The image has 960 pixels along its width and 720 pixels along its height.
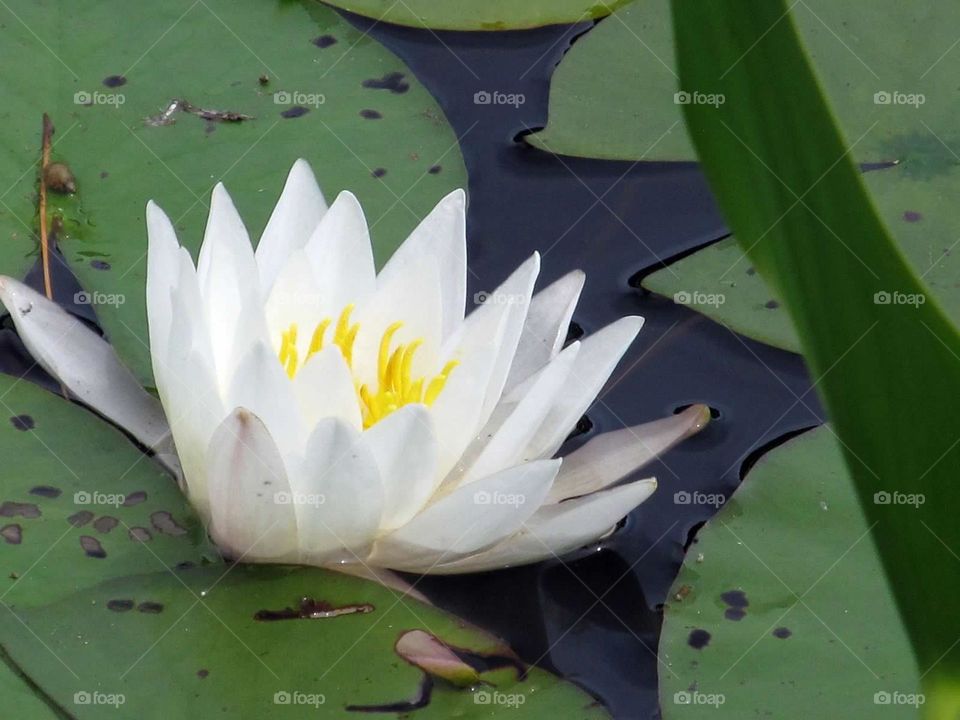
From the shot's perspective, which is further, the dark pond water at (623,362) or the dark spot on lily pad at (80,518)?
the dark pond water at (623,362)

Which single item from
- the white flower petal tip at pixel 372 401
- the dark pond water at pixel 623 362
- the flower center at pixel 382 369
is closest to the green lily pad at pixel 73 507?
the white flower petal tip at pixel 372 401

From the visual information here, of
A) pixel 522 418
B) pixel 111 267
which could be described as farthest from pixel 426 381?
pixel 111 267

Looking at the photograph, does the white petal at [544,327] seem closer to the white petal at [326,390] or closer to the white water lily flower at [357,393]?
the white water lily flower at [357,393]

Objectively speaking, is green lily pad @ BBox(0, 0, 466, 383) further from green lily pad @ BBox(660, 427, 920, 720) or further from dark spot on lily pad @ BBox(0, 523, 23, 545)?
green lily pad @ BBox(660, 427, 920, 720)

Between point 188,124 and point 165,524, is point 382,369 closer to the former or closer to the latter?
point 165,524

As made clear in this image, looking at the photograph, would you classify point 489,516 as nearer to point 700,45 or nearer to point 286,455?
point 286,455
